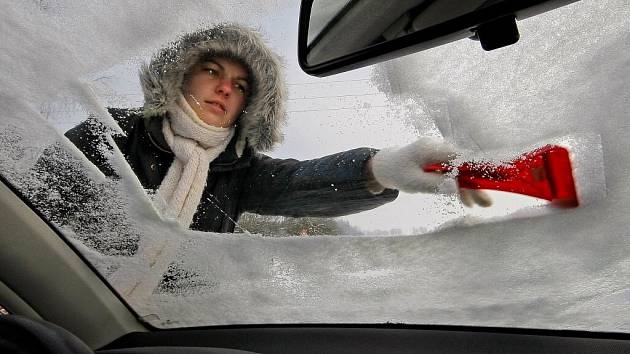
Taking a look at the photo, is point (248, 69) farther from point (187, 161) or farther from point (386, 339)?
point (386, 339)

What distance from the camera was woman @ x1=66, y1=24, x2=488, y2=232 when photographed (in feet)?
6.57

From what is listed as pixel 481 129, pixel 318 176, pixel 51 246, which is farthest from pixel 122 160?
pixel 481 129

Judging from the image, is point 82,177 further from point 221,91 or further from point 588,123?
point 588,123

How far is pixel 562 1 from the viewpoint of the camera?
0.99 metres

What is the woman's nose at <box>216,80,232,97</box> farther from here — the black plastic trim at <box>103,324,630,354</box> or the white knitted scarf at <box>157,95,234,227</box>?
the black plastic trim at <box>103,324,630,354</box>

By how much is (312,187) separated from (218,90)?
0.44 meters

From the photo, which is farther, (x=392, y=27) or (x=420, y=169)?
(x=420, y=169)

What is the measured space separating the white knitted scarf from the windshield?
17 mm

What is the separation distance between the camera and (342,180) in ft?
6.82

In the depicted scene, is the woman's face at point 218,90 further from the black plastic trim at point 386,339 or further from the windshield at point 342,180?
the black plastic trim at point 386,339

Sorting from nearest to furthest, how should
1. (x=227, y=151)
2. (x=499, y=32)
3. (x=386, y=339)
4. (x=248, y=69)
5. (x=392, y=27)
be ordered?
(x=499, y=32), (x=392, y=27), (x=386, y=339), (x=248, y=69), (x=227, y=151)

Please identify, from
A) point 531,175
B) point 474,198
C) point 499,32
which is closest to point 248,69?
point 474,198

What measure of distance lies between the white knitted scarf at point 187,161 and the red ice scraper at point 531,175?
2.40 feet

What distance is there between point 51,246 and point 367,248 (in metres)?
0.99
